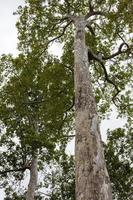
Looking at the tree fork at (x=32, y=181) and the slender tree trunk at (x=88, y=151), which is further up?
the tree fork at (x=32, y=181)

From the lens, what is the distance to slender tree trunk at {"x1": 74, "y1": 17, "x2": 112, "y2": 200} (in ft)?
15.3

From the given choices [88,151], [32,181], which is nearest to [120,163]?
[32,181]

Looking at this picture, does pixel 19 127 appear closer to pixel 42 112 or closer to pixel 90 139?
pixel 42 112

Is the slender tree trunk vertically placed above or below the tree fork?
below

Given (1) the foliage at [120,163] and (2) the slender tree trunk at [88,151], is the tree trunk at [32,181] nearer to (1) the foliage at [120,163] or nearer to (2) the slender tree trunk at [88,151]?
(1) the foliage at [120,163]

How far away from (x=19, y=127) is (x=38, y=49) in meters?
3.66

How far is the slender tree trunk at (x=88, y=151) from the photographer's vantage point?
4660 mm

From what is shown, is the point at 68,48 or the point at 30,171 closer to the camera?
the point at 68,48

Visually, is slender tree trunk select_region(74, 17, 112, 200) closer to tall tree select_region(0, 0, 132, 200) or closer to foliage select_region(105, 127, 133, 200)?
tall tree select_region(0, 0, 132, 200)

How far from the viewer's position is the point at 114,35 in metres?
14.3

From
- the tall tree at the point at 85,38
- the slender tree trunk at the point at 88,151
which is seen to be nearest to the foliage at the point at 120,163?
the tall tree at the point at 85,38

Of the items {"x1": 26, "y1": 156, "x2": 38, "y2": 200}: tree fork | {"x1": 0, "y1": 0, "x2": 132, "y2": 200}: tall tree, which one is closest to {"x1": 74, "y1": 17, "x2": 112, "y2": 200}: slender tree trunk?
{"x1": 0, "y1": 0, "x2": 132, "y2": 200}: tall tree

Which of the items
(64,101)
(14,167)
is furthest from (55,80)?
(14,167)

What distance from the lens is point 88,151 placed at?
18.0ft
